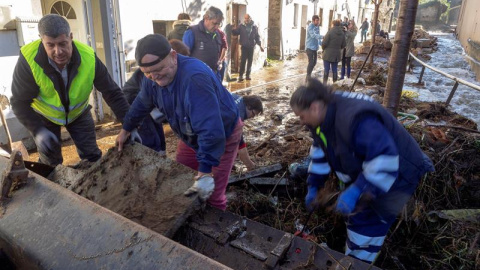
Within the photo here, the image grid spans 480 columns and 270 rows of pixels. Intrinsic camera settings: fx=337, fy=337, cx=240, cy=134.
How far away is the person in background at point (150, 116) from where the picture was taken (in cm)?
340

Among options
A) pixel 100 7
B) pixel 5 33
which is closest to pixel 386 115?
pixel 5 33

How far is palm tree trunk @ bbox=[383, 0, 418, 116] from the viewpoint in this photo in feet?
9.88

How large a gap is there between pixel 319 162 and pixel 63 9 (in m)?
5.39

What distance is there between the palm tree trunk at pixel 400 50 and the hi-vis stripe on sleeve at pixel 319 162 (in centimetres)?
158

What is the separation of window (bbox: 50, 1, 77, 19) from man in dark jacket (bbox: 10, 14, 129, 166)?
134 inches

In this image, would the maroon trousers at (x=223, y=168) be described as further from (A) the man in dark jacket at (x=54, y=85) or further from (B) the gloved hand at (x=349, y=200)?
(A) the man in dark jacket at (x=54, y=85)

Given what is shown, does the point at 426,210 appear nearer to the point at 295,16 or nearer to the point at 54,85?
the point at 54,85

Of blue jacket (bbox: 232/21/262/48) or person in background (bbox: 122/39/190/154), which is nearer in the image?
person in background (bbox: 122/39/190/154)

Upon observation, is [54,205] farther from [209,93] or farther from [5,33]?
[5,33]

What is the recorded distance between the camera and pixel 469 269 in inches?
97.0

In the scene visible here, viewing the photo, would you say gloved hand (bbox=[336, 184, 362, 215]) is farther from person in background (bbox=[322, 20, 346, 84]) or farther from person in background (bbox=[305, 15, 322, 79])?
person in background (bbox=[305, 15, 322, 79])

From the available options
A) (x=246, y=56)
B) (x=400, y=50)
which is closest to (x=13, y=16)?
(x=400, y=50)

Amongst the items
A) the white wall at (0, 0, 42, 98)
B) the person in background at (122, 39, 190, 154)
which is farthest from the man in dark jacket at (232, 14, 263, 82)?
the person in background at (122, 39, 190, 154)

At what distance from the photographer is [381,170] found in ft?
5.70
